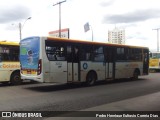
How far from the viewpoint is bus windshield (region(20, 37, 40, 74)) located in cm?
1568

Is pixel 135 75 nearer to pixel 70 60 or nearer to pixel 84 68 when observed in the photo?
pixel 84 68

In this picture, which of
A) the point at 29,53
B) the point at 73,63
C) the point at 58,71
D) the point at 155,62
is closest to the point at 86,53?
the point at 73,63

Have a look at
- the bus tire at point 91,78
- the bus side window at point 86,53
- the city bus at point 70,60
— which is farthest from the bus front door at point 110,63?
the bus side window at point 86,53

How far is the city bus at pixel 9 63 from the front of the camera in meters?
17.7

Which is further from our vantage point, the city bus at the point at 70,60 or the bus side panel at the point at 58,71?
the bus side panel at the point at 58,71

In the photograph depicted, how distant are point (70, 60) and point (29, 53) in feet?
7.45

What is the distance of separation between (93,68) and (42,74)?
13.8ft

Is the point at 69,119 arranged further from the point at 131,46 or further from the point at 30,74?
the point at 131,46

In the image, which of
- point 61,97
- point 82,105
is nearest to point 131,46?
point 61,97

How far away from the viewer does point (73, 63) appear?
17109 millimetres

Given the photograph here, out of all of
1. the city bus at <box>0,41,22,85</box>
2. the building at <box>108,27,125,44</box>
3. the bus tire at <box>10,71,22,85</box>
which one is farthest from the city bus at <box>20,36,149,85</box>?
the building at <box>108,27,125,44</box>

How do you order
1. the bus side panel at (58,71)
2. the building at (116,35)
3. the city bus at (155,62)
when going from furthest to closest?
the building at (116,35) → the city bus at (155,62) → the bus side panel at (58,71)

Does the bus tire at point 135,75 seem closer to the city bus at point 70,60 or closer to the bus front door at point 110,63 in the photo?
the city bus at point 70,60

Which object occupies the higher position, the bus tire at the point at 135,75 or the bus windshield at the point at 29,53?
the bus windshield at the point at 29,53
